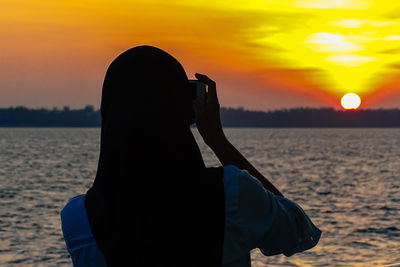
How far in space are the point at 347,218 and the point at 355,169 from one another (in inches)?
1463

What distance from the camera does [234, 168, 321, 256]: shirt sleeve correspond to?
73.3 inches

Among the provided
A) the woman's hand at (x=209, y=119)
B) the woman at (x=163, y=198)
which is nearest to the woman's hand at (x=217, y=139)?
the woman's hand at (x=209, y=119)

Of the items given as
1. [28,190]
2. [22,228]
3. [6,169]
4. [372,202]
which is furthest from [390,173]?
[22,228]

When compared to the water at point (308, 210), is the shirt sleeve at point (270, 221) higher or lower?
higher

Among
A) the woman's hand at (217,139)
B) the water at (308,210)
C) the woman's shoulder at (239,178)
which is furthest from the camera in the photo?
the water at (308,210)

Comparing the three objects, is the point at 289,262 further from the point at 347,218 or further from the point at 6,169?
the point at 6,169

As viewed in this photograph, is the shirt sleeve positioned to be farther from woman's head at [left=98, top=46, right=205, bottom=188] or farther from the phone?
the phone

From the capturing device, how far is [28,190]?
4188 centimetres

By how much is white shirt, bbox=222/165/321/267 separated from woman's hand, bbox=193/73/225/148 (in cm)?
18

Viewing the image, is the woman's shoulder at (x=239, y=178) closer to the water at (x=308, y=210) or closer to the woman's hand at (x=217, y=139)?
the woman's hand at (x=217, y=139)

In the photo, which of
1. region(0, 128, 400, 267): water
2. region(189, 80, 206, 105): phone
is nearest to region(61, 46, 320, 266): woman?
region(189, 80, 206, 105): phone

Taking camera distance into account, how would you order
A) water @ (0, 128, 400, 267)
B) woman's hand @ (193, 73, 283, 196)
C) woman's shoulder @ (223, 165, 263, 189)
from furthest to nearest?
1. water @ (0, 128, 400, 267)
2. woman's hand @ (193, 73, 283, 196)
3. woman's shoulder @ (223, 165, 263, 189)

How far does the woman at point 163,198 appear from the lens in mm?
1866

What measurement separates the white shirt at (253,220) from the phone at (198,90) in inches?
10.8
